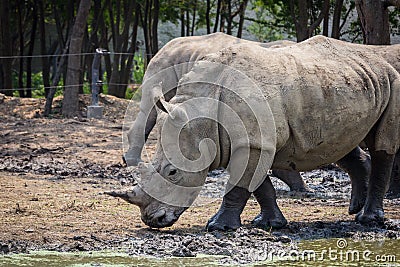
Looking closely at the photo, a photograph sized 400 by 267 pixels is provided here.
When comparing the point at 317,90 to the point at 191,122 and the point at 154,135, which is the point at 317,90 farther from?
the point at 154,135

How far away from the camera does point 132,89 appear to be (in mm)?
30969

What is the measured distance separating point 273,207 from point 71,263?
2.28 m

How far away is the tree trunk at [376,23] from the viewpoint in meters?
12.3

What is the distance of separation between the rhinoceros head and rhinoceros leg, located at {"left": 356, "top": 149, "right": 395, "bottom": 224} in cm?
177

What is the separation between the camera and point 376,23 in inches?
486

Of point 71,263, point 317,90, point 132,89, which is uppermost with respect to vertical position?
point 317,90

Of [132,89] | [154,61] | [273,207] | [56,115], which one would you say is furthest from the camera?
[132,89]

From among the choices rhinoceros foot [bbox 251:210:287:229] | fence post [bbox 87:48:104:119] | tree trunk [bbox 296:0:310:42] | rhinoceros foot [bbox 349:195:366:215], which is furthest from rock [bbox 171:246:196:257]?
fence post [bbox 87:48:104:119]

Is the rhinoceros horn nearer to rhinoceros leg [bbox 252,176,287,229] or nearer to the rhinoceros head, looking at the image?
the rhinoceros head

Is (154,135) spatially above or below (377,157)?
below

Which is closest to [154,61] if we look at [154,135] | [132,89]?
[154,135]

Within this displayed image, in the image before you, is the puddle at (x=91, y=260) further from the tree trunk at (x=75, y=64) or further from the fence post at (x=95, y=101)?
the tree trunk at (x=75, y=64)

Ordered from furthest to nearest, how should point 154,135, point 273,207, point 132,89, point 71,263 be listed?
1. point 132,89
2. point 154,135
3. point 273,207
4. point 71,263

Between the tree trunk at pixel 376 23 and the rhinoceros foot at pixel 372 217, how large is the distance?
433cm
